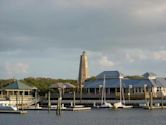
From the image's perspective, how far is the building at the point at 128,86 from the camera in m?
143

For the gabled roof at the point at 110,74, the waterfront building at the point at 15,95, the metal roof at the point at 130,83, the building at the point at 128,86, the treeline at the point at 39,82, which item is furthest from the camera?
the treeline at the point at 39,82

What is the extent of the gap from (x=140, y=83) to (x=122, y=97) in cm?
899

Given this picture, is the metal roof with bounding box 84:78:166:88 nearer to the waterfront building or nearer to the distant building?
the distant building

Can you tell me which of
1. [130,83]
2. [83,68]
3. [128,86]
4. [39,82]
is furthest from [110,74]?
[39,82]

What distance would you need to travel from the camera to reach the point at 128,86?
481ft

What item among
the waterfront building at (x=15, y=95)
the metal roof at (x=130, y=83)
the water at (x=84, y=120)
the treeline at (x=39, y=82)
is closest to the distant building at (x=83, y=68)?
the treeline at (x=39, y=82)

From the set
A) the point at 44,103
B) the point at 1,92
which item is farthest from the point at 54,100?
the point at 1,92

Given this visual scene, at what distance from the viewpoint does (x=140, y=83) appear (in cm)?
14700

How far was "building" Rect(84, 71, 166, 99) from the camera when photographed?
14306 cm

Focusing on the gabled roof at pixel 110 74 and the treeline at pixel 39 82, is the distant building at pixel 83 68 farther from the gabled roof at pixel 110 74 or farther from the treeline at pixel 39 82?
the treeline at pixel 39 82

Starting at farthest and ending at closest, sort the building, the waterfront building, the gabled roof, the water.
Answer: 1. the gabled roof
2. the building
3. the waterfront building
4. the water

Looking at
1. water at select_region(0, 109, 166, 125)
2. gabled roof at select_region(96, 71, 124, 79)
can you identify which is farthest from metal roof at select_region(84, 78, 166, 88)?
water at select_region(0, 109, 166, 125)

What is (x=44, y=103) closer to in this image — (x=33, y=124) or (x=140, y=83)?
(x=140, y=83)

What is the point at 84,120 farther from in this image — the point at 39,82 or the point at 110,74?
the point at 39,82
